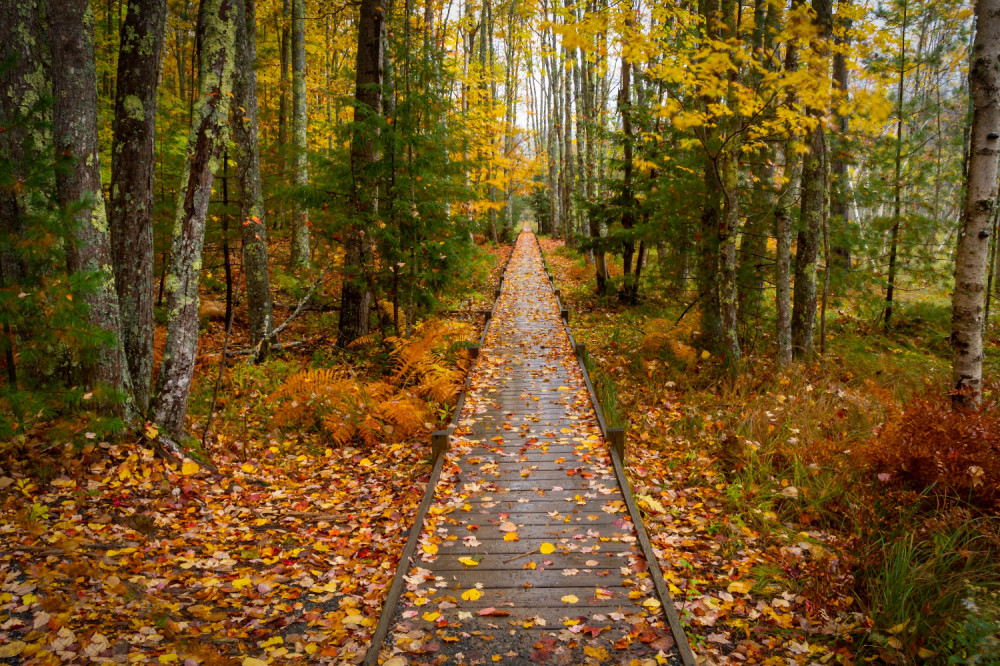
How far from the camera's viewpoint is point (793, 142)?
7.71 metres

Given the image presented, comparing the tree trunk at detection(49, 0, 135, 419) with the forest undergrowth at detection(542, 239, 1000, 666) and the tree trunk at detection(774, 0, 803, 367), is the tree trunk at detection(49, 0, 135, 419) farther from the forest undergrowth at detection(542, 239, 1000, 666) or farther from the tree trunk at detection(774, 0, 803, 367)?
the tree trunk at detection(774, 0, 803, 367)

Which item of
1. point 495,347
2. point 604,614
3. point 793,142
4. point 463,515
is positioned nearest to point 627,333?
point 495,347

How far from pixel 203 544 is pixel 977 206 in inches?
300

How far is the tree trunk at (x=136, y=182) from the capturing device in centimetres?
537

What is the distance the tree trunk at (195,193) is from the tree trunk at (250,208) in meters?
3.35

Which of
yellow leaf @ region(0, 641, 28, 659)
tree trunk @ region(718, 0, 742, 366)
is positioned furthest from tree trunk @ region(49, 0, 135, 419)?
tree trunk @ region(718, 0, 742, 366)

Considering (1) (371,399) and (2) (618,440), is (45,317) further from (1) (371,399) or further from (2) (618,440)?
(2) (618,440)

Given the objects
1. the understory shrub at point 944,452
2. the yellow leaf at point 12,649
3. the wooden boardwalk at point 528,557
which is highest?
the understory shrub at point 944,452

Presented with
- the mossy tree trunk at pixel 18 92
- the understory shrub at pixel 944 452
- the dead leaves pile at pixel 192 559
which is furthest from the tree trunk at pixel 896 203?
the mossy tree trunk at pixel 18 92

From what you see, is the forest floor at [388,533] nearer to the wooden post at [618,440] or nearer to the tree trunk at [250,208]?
the wooden post at [618,440]

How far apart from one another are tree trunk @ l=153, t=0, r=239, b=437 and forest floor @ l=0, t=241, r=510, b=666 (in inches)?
25.3

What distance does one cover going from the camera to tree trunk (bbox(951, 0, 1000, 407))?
184 inches

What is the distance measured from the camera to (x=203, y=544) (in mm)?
4320

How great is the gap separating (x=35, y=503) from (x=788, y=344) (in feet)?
32.3
